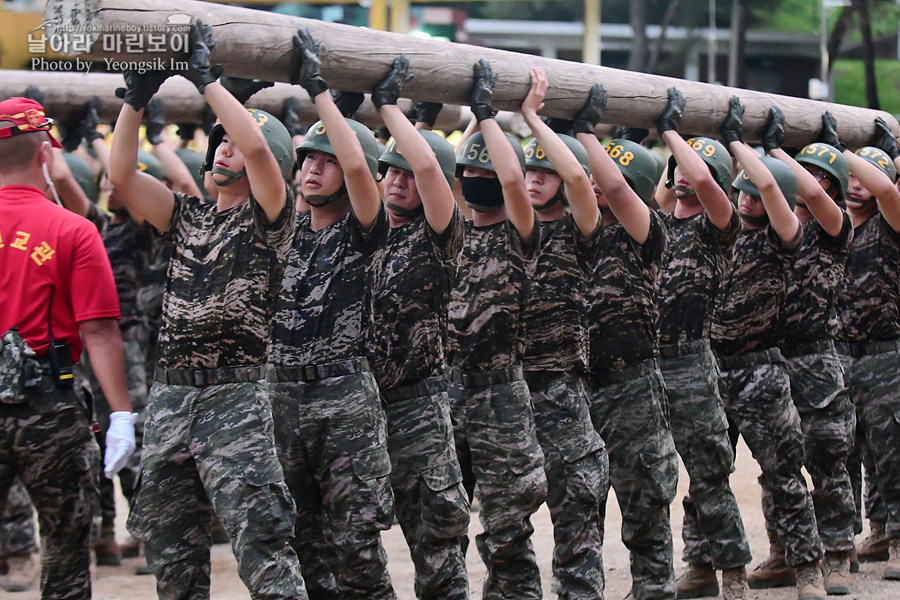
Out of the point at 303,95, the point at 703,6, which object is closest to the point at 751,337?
Answer: the point at 303,95

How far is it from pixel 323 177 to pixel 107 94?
8.57 ft

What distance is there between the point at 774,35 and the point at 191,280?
2934cm

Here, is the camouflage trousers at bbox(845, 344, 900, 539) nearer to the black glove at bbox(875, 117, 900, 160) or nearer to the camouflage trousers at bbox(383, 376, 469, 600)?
the black glove at bbox(875, 117, 900, 160)

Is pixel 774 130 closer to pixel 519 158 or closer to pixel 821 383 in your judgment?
pixel 821 383

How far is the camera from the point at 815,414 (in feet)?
25.7

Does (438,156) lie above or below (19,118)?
below

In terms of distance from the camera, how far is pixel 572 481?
625 cm

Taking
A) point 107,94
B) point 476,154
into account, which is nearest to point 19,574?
point 107,94

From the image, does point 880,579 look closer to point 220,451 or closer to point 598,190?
point 598,190

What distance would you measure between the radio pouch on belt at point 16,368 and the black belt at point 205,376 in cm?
54

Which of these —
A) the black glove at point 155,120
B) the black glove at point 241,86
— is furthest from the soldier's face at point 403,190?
the black glove at point 155,120

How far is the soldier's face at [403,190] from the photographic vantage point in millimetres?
6059

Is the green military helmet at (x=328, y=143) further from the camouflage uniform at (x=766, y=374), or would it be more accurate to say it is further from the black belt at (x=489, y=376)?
the camouflage uniform at (x=766, y=374)

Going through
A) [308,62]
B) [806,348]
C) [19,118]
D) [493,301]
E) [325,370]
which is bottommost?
[806,348]
